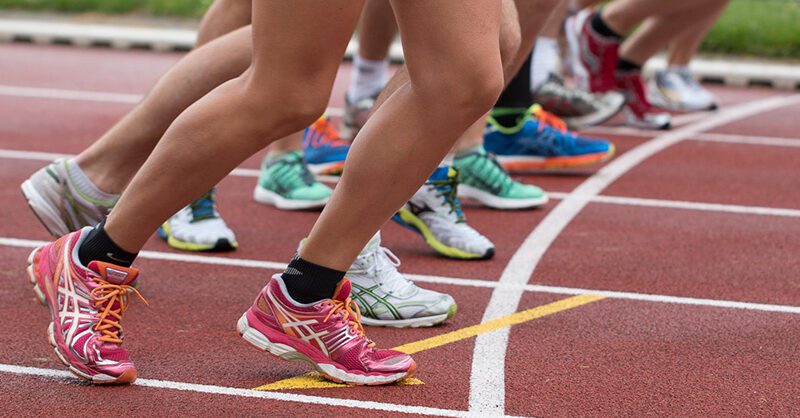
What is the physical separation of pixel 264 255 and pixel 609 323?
1255 mm

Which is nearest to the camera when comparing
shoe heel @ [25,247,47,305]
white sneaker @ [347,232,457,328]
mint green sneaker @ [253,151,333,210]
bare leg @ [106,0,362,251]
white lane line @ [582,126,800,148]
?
bare leg @ [106,0,362,251]

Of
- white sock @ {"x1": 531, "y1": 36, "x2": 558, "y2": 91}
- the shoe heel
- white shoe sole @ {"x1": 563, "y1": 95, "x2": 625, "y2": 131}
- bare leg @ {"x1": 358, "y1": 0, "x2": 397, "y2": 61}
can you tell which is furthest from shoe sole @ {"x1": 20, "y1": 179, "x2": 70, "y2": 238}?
white shoe sole @ {"x1": 563, "y1": 95, "x2": 625, "y2": 131}

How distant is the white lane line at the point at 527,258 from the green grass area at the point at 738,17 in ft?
9.20

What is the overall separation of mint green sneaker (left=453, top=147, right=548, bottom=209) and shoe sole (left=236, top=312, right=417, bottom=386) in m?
2.08

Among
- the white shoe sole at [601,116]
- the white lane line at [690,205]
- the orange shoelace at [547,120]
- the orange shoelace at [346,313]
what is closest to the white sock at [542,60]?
the white shoe sole at [601,116]

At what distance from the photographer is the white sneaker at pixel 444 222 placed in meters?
4.21

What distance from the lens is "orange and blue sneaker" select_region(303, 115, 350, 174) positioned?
5.70 metres

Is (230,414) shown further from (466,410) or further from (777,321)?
(777,321)

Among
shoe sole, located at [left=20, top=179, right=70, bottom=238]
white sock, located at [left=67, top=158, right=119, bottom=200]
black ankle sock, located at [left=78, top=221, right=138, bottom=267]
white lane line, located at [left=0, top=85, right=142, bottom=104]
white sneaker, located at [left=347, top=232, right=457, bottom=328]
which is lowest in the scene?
white lane line, located at [left=0, top=85, right=142, bottom=104]

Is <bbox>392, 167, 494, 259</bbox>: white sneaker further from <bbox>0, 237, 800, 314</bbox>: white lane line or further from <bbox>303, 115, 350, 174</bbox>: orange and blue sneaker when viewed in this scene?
<bbox>303, 115, 350, 174</bbox>: orange and blue sneaker

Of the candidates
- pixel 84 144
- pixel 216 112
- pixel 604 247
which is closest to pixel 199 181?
pixel 216 112

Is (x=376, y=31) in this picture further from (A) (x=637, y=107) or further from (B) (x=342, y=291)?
(B) (x=342, y=291)

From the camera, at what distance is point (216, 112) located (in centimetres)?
275

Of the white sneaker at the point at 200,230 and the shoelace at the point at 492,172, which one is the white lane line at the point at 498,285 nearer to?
the white sneaker at the point at 200,230
